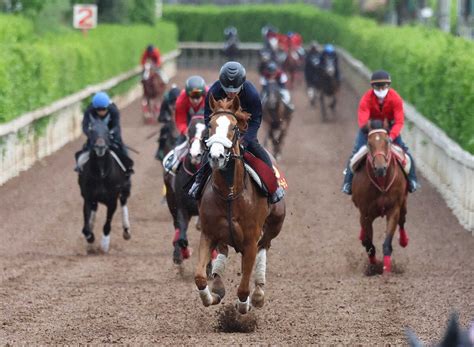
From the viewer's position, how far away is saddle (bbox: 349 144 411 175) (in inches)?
539

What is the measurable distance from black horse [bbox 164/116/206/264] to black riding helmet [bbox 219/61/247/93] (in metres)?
2.51

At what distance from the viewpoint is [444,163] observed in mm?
19078

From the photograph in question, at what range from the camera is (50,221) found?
17.4 metres

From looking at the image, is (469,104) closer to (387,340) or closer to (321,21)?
(387,340)

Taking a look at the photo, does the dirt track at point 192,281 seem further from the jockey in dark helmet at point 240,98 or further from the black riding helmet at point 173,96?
the black riding helmet at point 173,96

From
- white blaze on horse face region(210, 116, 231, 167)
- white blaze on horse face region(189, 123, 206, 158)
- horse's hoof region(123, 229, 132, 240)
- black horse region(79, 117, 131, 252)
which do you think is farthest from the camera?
horse's hoof region(123, 229, 132, 240)

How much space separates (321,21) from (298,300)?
4560cm

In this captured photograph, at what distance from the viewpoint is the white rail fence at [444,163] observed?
16.3 meters

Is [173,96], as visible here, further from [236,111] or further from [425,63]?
[236,111]

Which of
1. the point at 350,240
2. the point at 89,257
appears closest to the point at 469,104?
the point at 350,240

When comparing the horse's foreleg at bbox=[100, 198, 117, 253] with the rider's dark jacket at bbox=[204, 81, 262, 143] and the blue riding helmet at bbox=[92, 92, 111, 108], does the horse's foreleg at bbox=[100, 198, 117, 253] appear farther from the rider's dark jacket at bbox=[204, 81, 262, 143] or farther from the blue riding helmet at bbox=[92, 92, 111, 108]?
the rider's dark jacket at bbox=[204, 81, 262, 143]

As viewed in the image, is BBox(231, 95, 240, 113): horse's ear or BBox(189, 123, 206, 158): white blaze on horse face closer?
BBox(231, 95, 240, 113): horse's ear

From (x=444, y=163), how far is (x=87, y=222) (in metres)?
6.44

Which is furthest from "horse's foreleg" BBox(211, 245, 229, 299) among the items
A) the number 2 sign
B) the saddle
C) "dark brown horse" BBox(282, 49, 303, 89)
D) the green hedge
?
"dark brown horse" BBox(282, 49, 303, 89)
